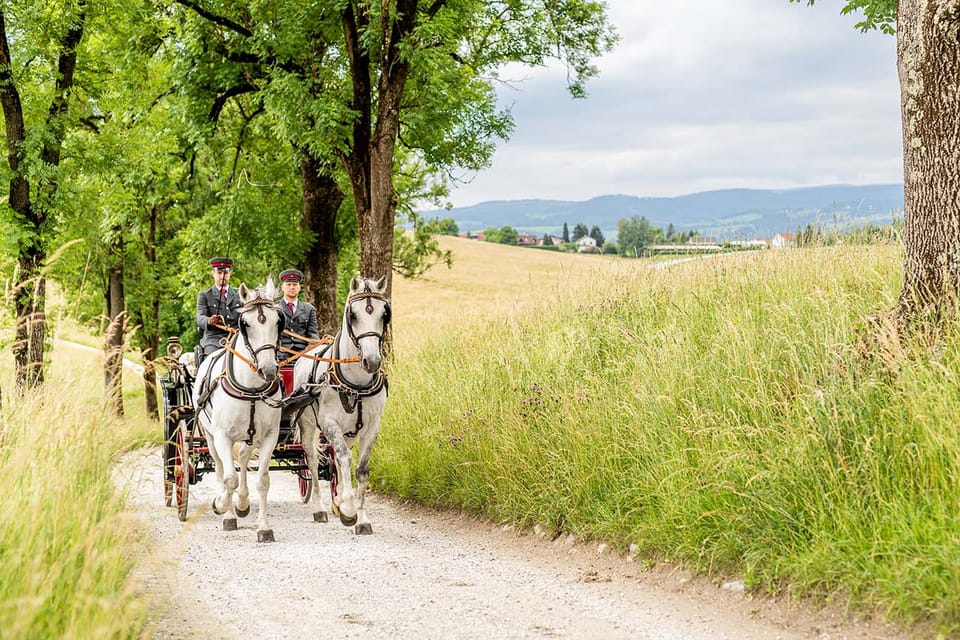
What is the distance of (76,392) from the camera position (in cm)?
752

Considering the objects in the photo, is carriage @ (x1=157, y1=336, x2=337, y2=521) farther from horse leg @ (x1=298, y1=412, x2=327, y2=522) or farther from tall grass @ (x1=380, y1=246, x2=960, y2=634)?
tall grass @ (x1=380, y1=246, x2=960, y2=634)

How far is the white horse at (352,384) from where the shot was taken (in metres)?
9.10

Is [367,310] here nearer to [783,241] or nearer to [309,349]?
[309,349]

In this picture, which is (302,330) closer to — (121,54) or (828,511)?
(828,511)

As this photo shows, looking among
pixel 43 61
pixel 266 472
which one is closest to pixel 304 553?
pixel 266 472

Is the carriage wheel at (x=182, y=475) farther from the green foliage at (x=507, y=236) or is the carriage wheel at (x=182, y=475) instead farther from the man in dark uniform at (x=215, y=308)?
the green foliage at (x=507, y=236)

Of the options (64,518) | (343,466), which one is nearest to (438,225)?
(343,466)

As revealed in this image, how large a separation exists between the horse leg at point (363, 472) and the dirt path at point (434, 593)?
0.55 ft

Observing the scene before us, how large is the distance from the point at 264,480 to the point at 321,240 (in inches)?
542

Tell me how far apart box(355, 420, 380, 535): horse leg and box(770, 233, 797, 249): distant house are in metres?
5.86

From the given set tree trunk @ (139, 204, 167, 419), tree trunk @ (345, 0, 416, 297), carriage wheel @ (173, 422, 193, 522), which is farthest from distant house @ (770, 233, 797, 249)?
tree trunk @ (139, 204, 167, 419)

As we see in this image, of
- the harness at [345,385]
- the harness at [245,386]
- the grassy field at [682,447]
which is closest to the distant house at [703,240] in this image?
the grassy field at [682,447]

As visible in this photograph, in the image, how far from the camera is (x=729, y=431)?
736 centimetres

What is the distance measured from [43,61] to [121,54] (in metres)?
2.94
